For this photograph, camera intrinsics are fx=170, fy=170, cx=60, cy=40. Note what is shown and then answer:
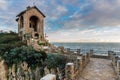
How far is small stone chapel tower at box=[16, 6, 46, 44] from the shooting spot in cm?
3606

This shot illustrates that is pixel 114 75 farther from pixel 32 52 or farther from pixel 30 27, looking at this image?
pixel 30 27

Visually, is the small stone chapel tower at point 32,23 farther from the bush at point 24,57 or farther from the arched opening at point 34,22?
the bush at point 24,57

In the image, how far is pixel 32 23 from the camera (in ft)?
130

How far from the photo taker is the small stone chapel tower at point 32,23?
3606 centimetres

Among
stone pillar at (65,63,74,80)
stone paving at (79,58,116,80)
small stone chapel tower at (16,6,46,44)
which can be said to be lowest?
stone paving at (79,58,116,80)

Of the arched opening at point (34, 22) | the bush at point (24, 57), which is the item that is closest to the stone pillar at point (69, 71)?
the bush at point (24, 57)

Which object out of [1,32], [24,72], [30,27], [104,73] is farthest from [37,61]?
[1,32]

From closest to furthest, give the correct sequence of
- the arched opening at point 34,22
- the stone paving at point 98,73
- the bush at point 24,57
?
the stone paving at point 98,73 < the bush at point 24,57 < the arched opening at point 34,22

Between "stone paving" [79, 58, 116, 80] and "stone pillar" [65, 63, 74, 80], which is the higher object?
"stone pillar" [65, 63, 74, 80]

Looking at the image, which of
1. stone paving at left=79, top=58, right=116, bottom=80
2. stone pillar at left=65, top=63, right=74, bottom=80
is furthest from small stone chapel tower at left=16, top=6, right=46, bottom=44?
stone pillar at left=65, top=63, right=74, bottom=80

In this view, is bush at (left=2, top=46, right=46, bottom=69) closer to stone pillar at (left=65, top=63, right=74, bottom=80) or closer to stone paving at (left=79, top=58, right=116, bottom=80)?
stone paving at (left=79, top=58, right=116, bottom=80)

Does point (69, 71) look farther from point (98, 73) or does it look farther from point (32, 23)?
point (32, 23)

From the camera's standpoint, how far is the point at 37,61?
22281mm

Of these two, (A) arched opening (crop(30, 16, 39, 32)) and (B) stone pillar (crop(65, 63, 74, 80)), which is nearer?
(B) stone pillar (crop(65, 63, 74, 80))
